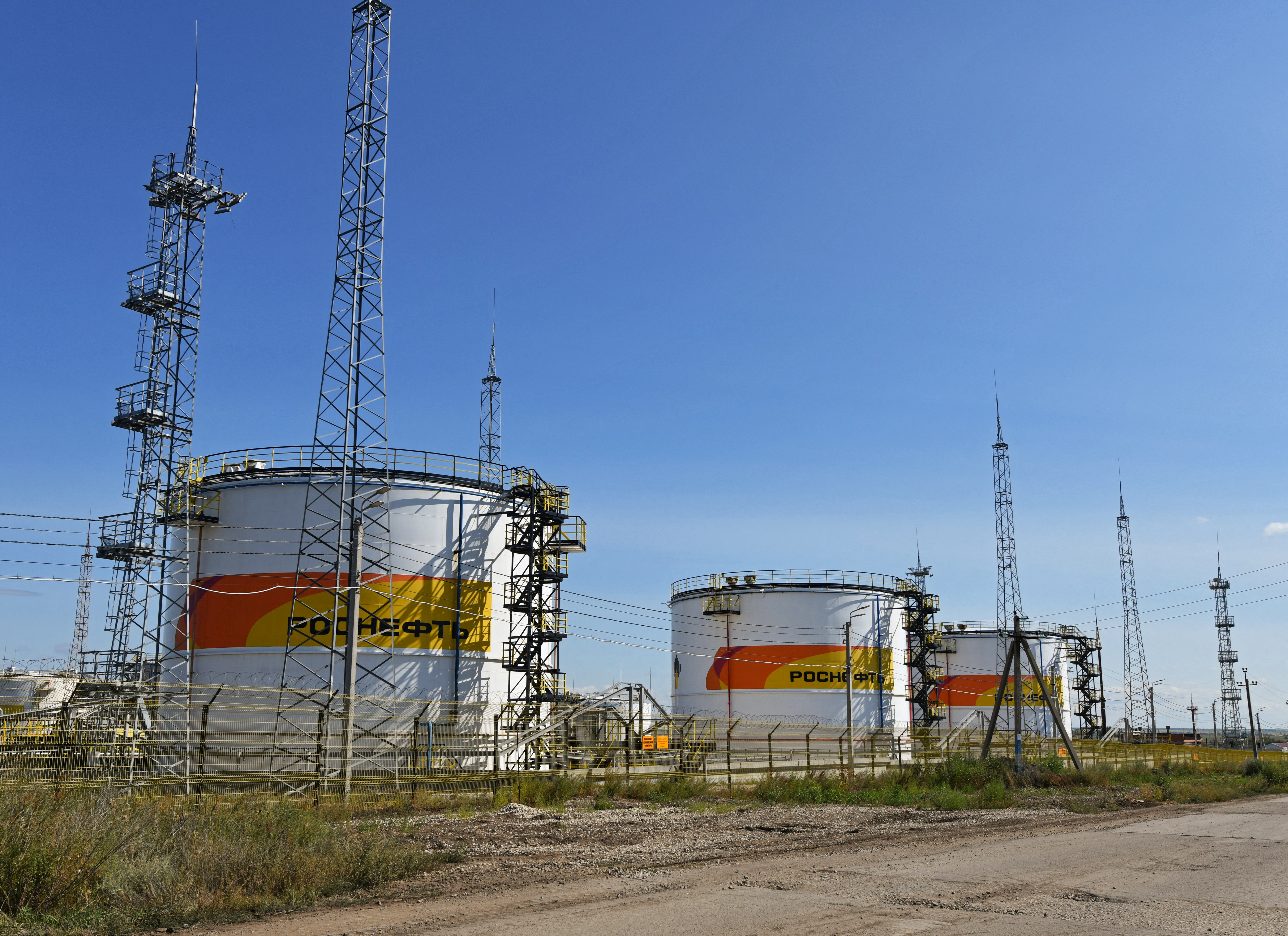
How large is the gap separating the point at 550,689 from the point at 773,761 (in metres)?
10.5

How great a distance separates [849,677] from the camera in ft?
133

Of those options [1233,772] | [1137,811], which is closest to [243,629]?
[1137,811]

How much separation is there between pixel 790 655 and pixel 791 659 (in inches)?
8.1

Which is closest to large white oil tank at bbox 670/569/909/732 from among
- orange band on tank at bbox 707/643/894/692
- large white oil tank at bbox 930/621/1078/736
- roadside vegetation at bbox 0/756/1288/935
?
orange band on tank at bbox 707/643/894/692

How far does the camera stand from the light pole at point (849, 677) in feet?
132

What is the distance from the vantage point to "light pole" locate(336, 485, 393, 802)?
21.4 metres

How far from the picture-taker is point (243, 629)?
1225 inches

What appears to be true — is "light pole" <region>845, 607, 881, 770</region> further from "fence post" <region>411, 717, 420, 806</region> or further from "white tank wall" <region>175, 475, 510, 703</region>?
"fence post" <region>411, 717, 420, 806</region>

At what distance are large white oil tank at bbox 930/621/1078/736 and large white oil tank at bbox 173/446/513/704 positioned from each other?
125 ft

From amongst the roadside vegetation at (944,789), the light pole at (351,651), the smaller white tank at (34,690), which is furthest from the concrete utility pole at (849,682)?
the smaller white tank at (34,690)

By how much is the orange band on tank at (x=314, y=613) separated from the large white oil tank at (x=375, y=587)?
1.5 inches

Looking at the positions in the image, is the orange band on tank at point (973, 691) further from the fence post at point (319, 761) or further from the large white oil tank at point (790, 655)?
the fence post at point (319, 761)

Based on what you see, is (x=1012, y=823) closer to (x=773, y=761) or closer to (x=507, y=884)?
(x=507, y=884)

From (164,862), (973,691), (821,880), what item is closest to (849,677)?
(821,880)
